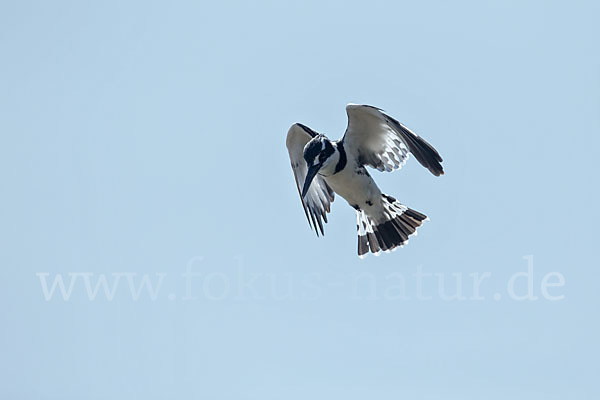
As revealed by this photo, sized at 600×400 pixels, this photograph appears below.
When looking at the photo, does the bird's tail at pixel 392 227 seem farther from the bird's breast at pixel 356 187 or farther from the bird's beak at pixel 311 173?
the bird's beak at pixel 311 173

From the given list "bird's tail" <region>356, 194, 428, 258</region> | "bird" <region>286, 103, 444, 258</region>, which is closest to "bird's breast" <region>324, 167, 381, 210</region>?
"bird" <region>286, 103, 444, 258</region>

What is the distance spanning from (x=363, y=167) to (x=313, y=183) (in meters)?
1.03

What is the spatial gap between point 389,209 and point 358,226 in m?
0.55

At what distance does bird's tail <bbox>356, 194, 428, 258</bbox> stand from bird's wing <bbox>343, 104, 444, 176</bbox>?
1.15 m

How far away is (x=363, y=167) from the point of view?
1112 cm

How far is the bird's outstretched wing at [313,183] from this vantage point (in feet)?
37.2

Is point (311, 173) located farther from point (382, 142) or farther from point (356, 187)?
point (382, 142)

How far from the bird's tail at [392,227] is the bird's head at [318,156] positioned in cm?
153

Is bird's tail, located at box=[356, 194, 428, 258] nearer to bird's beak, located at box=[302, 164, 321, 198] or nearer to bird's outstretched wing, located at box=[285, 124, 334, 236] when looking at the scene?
bird's outstretched wing, located at box=[285, 124, 334, 236]

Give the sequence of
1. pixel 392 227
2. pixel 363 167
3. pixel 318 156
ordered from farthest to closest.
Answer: pixel 392 227
pixel 363 167
pixel 318 156

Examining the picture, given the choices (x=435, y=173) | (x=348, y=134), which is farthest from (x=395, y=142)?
(x=435, y=173)

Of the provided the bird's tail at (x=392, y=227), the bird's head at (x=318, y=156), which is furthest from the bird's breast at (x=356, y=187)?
the bird's tail at (x=392, y=227)

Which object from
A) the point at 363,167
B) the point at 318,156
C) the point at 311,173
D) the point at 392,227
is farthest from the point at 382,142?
the point at 392,227

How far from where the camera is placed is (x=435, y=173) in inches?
379
